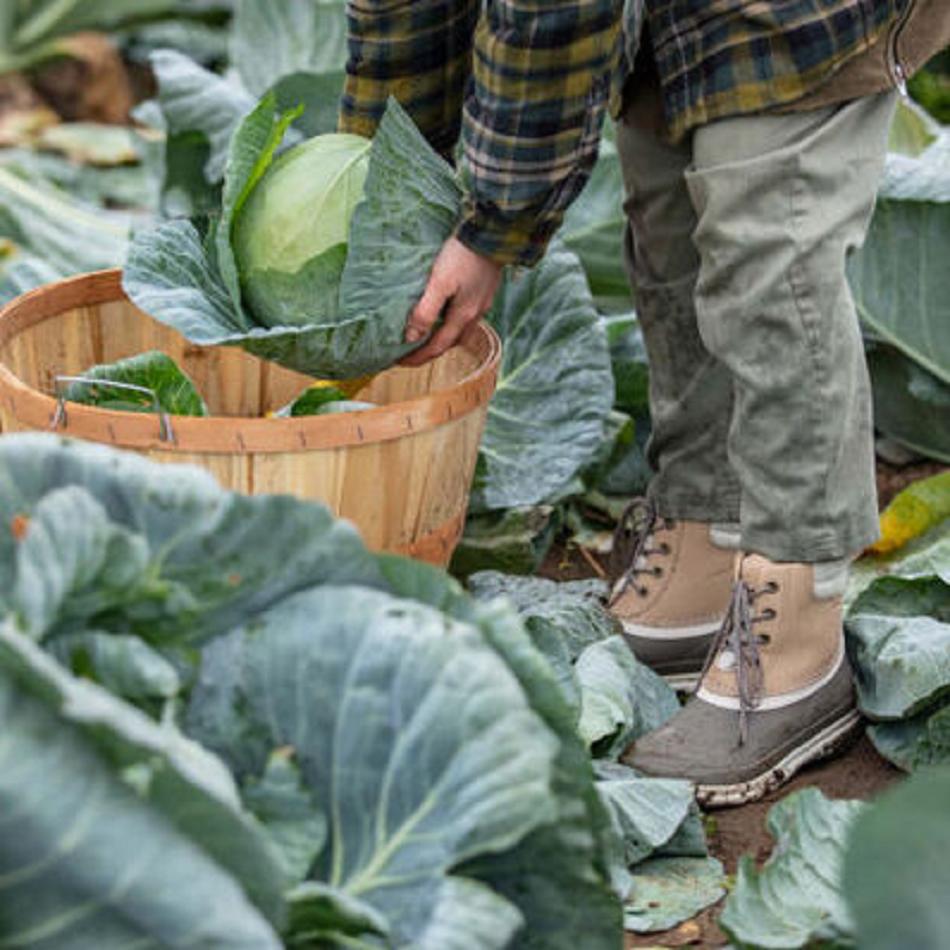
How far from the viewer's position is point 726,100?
2062 mm

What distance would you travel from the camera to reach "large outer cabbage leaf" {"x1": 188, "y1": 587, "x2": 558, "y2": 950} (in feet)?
4.58

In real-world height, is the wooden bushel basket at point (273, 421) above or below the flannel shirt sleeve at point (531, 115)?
below

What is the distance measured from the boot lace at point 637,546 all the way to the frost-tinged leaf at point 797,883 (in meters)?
0.71

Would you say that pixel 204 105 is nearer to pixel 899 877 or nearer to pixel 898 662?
pixel 898 662

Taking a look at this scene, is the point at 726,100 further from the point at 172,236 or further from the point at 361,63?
the point at 172,236

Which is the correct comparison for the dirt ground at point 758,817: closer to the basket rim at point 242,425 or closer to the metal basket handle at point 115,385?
the basket rim at point 242,425

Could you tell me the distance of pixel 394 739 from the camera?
145 cm

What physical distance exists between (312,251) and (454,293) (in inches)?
7.5

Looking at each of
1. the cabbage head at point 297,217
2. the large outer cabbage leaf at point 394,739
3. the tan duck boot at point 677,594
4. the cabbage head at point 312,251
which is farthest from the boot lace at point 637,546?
the large outer cabbage leaf at point 394,739

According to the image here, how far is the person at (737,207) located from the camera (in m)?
1.99

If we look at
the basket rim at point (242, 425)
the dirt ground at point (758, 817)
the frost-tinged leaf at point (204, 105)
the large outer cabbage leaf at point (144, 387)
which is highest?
the basket rim at point (242, 425)

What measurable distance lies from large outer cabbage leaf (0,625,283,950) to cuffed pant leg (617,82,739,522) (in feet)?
4.62

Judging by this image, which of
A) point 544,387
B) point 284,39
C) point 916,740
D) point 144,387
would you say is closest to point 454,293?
point 144,387

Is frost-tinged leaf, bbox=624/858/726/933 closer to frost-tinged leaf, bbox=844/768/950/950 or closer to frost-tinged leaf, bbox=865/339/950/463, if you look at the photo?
frost-tinged leaf, bbox=844/768/950/950
